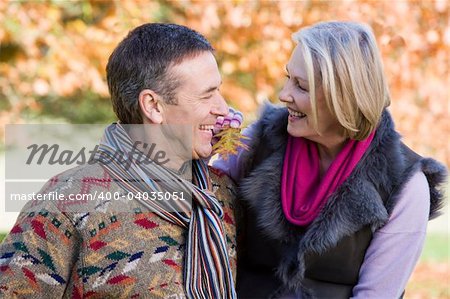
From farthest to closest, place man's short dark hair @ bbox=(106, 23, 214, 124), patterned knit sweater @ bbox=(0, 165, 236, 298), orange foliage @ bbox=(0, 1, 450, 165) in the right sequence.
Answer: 1. orange foliage @ bbox=(0, 1, 450, 165)
2. man's short dark hair @ bbox=(106, 23, 214, 124)
3. patterned knit sweater @ bbox=(0, 165, 236, 298)

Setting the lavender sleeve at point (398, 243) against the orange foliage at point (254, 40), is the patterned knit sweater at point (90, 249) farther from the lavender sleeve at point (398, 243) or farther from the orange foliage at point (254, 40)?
the orange foliage at point (254, 40)

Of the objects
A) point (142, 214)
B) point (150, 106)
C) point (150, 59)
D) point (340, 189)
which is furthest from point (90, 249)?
point (340, 189)

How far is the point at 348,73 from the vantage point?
7.35 ft

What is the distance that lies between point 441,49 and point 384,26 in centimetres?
57

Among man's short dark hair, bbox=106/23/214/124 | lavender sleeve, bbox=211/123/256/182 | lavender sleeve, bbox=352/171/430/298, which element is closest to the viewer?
man's short dark hair, bbox=106/23/214/124

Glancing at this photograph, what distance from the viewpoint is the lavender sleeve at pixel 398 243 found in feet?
7.46

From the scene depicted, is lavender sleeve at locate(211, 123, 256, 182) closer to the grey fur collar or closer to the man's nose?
the grey fur collar

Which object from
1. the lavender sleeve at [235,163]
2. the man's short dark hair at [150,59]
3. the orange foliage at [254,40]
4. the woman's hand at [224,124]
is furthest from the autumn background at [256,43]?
the man's short dark hair at [150,59]

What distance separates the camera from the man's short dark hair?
2.17 metres

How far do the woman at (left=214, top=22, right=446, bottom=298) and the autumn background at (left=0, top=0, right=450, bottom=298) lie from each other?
315 cm

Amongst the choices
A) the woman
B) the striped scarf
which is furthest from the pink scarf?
the striped scarf

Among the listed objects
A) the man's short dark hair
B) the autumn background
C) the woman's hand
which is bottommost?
the autumn background

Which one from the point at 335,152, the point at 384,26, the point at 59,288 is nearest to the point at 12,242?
the point at 59,288

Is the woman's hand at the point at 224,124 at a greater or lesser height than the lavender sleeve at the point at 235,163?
greater
